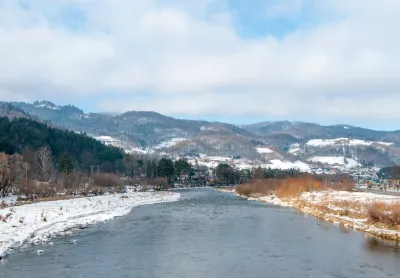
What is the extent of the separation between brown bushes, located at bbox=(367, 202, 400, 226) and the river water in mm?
3398

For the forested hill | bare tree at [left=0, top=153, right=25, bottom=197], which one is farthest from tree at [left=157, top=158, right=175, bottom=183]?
bare tree at [left=0, top=153, right=25, bottom=197]

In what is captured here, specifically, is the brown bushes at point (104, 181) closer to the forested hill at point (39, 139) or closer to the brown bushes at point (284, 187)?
the brown bushes at point (284, 187)

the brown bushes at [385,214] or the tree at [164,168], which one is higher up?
the tree at [164,168]

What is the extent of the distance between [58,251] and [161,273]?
8372 mm

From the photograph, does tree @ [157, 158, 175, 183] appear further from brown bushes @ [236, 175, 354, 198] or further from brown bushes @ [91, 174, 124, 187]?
brown bushes @ [236, 175, 354, 198]

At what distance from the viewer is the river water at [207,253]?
847 inches

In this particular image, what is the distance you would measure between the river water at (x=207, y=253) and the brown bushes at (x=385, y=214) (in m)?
3.40

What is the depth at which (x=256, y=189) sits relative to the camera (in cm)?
10788

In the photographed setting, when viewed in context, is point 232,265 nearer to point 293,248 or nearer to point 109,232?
point 293,248

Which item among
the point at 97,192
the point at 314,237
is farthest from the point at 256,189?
the point at 314,237

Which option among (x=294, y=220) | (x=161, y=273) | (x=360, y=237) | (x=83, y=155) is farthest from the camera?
(x=83, y=155)

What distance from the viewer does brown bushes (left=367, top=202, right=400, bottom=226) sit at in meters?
36.2

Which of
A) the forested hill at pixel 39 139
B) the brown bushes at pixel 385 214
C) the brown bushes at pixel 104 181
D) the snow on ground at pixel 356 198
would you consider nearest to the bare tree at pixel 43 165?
the brown bushes at pixel 104 181

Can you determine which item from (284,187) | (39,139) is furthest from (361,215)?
(39,139)
